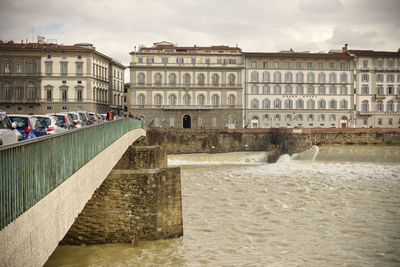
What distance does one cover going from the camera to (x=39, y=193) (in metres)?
6.79

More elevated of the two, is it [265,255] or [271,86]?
[271,86]

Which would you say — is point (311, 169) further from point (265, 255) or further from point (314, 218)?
point (265, 255)

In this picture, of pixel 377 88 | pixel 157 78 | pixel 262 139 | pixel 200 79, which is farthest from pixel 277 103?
pixel 157 78

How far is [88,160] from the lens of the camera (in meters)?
11.3

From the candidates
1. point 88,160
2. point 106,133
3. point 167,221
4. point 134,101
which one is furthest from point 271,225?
point 134,101

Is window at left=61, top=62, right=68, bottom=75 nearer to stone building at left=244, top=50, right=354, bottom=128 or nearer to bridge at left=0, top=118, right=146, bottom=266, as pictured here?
stone building at left=244, top=50, right=354, bottom=128

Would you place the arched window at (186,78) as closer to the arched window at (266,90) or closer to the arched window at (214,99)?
the arched window at (214,99)

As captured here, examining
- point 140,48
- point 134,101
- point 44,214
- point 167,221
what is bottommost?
point 167,221

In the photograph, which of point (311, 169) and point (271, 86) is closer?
point (311, 169)

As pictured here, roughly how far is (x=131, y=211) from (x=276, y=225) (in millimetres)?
7832

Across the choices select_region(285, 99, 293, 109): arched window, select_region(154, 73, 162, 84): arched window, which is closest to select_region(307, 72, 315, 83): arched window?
select_region(285, 99, 293, 109): arched window

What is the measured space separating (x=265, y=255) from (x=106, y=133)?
24.8ft

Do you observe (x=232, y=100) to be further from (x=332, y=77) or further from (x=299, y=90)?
(x=332, y=77)

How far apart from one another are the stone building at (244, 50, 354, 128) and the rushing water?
128ft
